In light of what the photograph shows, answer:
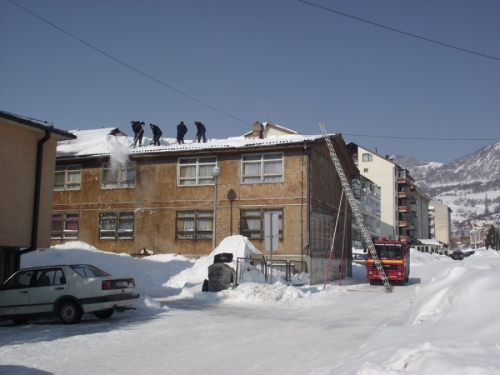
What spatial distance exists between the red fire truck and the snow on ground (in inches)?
387

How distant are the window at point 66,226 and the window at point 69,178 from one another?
183 cm

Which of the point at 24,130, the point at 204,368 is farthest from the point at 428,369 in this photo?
the point at 24,130

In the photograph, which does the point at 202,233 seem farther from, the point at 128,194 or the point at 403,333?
the point at 403,333

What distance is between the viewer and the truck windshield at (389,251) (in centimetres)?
2959

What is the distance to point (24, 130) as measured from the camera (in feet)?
60.8

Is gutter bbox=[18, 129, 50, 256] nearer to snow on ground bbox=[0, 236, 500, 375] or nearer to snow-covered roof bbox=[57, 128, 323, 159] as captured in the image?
snow on ground bbox=[0, 236, 500, 375]

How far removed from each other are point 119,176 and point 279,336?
23253 millimetres

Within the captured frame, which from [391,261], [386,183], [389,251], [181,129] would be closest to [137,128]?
[181,129]

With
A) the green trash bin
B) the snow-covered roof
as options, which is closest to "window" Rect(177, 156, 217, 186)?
the snow-covered roof

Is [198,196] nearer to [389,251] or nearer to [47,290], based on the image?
[389,251]

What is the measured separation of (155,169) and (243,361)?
24100 mm

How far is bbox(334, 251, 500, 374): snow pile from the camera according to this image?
17.3 ft

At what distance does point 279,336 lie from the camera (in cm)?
1138

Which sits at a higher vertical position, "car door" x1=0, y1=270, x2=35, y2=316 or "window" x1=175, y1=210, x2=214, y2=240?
"window" x1=175, y1=210, x2=214, y2=240
